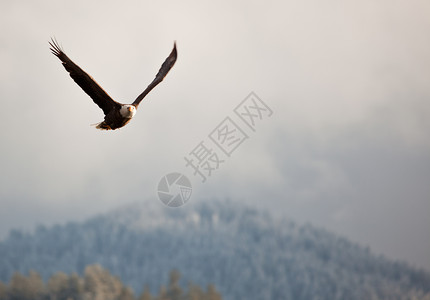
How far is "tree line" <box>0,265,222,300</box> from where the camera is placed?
9606cm

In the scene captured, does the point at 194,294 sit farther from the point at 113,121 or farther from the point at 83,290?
the point at 113,121

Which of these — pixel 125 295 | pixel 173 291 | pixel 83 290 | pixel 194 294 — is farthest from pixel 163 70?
pixel 173 291

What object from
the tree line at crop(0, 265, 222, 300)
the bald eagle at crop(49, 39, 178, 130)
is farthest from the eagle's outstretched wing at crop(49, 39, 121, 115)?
the tree line at crop(0, 265, 222, 300)

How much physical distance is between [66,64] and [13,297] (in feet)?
273

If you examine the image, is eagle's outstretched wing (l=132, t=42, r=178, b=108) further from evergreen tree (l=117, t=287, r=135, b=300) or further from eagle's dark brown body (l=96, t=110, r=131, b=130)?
evergreen tree (l=117, t=287, r=135, b=300)

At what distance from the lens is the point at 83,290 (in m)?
95.6

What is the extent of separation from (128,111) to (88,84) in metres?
1.61

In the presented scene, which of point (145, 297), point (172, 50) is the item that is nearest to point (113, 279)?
point (145, 297)

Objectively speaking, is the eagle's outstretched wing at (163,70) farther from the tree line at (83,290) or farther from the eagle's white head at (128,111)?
the tree line at (83,290)

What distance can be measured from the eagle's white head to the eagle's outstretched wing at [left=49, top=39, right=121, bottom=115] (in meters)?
0.50

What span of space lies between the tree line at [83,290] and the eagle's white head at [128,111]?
243 ft

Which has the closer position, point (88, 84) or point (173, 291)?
point (88, 84)

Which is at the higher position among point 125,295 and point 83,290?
point 83,290

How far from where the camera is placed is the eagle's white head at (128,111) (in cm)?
2312
